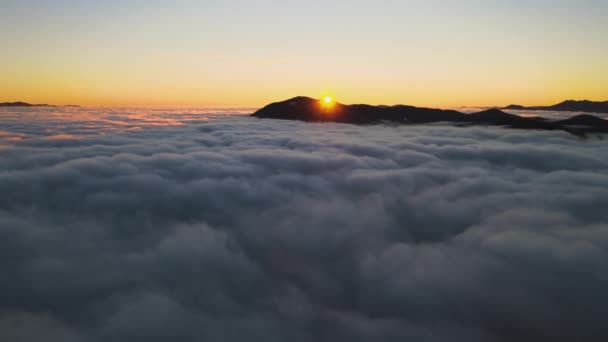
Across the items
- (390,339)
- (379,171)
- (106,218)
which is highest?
(379,171)

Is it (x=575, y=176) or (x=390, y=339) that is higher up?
(x=575, y=176)

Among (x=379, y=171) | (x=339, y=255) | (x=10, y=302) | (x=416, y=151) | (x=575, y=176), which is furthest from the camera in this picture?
(x=416, y=151)

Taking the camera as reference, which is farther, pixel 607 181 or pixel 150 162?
pixel 150 162

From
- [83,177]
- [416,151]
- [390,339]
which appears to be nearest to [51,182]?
[83,177]

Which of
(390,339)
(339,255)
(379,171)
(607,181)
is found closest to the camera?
(390,339)

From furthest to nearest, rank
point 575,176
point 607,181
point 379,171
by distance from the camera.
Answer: point 379,171 < point 575,176 < point 607,181

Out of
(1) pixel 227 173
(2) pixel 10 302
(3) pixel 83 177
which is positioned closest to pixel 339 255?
(2) pixel 10 302

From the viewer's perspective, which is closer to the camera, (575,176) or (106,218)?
(106,218)

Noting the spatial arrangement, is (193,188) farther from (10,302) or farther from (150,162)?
(10,302)

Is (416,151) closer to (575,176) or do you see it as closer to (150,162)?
(575,176)
